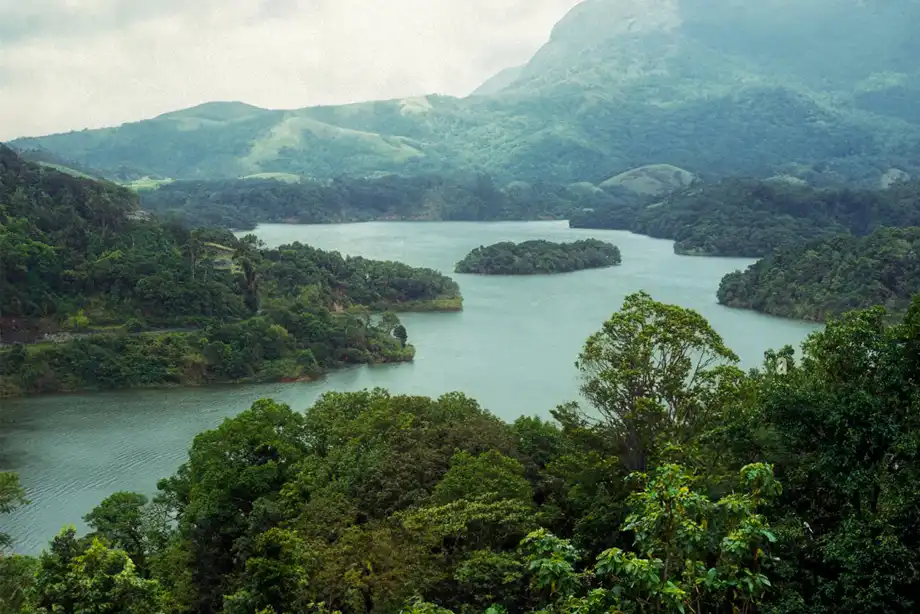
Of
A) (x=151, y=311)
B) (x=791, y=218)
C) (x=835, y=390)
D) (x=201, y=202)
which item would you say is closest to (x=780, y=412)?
(x=835, y=390)

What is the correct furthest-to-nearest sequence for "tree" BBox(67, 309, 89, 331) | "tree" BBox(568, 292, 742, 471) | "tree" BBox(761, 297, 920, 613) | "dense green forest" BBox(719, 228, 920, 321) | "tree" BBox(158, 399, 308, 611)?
"dense green forest" BBox(719, 228, 920, 321) < "tree" BBox(67, 309, 89, 331) < "tree" BBox(158, 399, 308, 611) < "tree" BBox(568, 292, 742, 471) < "tree" BBox(761, 297, 920, 613)

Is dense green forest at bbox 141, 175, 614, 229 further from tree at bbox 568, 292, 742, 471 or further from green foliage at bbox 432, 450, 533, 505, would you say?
green foliage at bbox 432, 450, 533, 505

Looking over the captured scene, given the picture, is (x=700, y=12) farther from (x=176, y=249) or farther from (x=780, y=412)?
(x=780, y=412)

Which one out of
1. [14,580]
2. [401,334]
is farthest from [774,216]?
[14,580]

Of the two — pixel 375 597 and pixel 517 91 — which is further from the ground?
pixel 517 91

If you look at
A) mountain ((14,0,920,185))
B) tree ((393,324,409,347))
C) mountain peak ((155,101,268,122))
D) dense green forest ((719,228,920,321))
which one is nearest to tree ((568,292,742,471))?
tree ((393,324,409,347))
